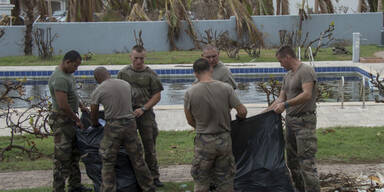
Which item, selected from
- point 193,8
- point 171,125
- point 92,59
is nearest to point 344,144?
point 171,125

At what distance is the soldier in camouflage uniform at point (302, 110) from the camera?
528 cm

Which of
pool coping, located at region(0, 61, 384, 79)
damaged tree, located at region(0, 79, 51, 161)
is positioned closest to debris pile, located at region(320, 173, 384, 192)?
damaged tree, located at region(0, 79, 51, 161)

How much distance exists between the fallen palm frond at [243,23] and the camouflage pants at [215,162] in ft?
59.2

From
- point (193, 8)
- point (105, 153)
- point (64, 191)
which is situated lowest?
point (64, 191)

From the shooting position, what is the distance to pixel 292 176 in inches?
227

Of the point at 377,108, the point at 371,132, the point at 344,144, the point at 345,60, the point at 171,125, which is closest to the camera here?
the point at 344,144

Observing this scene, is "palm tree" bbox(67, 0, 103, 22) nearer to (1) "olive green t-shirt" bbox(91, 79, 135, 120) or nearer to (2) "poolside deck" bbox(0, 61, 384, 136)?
(2) "poolside deck" bbox(0, 61, 384, 136)

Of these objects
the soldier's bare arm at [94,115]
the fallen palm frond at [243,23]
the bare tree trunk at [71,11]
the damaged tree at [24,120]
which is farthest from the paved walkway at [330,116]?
the bare tree trunk at [71,11]

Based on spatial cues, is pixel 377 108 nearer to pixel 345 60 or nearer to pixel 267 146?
pixel 267 146

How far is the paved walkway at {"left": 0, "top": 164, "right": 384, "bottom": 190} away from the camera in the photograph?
21.4ft

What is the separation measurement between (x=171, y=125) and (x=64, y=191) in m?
4.10

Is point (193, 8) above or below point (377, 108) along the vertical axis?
above

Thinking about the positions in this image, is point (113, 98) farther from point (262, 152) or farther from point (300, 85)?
point (300, 85)

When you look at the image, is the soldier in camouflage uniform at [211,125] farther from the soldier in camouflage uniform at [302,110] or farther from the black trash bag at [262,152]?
the soldier in camouflage uniform at [302,110]
